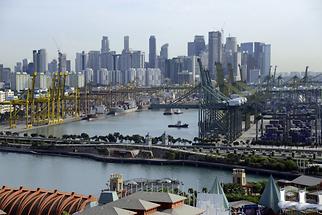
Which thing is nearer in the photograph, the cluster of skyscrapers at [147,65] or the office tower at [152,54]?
the cluster of skyscrapers at [147,65]

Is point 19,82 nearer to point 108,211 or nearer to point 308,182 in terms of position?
point 308,182

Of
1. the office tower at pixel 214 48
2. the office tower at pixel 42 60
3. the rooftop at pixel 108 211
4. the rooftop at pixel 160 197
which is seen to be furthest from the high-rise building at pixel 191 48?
the rooftop at pixel 108 211

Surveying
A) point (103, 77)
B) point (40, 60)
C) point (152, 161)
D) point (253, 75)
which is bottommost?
point (152, 161)

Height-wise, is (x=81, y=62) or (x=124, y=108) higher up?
(x=81, y=62)

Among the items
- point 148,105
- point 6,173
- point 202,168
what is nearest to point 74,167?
point 6,173

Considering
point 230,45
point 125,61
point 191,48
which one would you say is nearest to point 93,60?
point 125,61

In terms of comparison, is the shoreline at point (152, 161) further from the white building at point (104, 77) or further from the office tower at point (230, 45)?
the white building at point (104, 77)

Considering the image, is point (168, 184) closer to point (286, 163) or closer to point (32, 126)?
point (286, 163)

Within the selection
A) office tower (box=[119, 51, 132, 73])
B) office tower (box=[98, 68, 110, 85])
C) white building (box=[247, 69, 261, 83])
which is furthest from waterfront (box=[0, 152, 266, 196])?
office tower (box=[119, 51, 132, 73])
